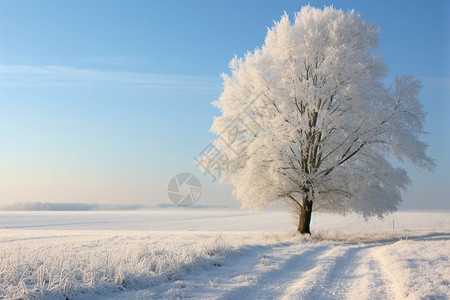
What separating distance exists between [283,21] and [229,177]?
9878 mm

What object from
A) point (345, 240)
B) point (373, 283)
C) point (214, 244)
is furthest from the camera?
point (345, 240)

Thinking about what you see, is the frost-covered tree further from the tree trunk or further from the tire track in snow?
the tire track in snow

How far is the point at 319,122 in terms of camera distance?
20984 millimetres

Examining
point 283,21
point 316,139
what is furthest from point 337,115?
point 283,21

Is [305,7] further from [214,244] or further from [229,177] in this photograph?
[214,244]

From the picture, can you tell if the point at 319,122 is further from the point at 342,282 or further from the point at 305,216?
the point at 342,282

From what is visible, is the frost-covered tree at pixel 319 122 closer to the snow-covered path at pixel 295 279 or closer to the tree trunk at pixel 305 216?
the tree trunk at pixel 305 216

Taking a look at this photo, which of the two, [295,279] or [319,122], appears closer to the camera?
[295,279]

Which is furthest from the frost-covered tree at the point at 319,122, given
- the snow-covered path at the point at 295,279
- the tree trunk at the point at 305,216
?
the snow-covered path at the point at 295,279

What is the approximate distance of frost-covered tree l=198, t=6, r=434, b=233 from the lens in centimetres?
2055

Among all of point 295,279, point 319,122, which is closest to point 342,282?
point 295,279

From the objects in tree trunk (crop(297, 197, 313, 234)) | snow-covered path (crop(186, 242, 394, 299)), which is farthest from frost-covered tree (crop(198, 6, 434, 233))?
snow-covered path (crop(186, 242, 394, 299))

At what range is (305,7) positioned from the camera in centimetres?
2281

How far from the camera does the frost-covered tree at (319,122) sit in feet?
67.4
